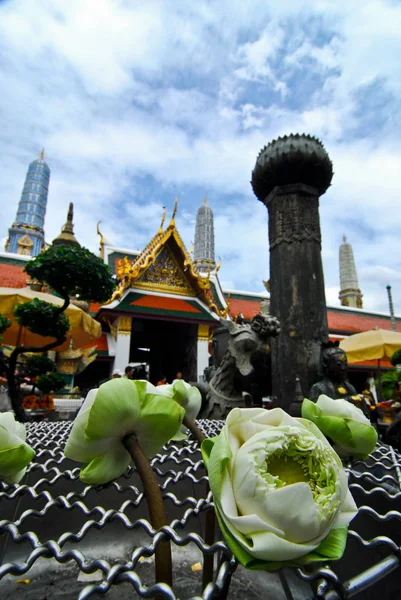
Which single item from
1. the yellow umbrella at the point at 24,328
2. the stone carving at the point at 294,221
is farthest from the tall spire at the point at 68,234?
the stone carving at the point at 294,221

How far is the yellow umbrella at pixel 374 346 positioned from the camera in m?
6.81

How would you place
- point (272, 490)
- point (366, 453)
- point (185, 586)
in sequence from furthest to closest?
point (185, 586)
point (366, 453)
point (272, 490)

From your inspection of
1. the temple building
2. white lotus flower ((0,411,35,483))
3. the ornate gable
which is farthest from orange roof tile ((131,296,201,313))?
white lotus flower ((0,411,35,483))

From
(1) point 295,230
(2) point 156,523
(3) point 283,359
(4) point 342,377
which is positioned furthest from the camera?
(1) point 295,230

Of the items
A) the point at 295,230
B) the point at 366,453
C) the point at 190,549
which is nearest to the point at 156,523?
the point at 366,453

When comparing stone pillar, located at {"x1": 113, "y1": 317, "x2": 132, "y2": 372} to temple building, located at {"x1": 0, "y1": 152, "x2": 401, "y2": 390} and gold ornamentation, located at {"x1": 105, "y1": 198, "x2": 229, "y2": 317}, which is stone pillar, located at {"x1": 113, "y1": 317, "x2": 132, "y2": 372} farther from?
gold ornamentation, located at {"x1": 105, "y1": 198, "x2": 229, "y2": 317}

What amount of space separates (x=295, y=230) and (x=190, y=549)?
4110mm

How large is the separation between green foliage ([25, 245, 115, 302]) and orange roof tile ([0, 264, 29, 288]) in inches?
326

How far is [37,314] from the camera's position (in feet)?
15.3

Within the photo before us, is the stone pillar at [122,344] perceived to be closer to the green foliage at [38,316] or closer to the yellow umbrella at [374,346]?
the green foliage at [38,316]

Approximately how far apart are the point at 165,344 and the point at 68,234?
5.96m

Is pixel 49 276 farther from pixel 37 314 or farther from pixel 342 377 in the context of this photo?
pixel 342 377

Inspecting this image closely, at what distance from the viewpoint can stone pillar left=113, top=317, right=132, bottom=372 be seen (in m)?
10.4

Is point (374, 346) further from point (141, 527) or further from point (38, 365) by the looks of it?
point (141, 527)
